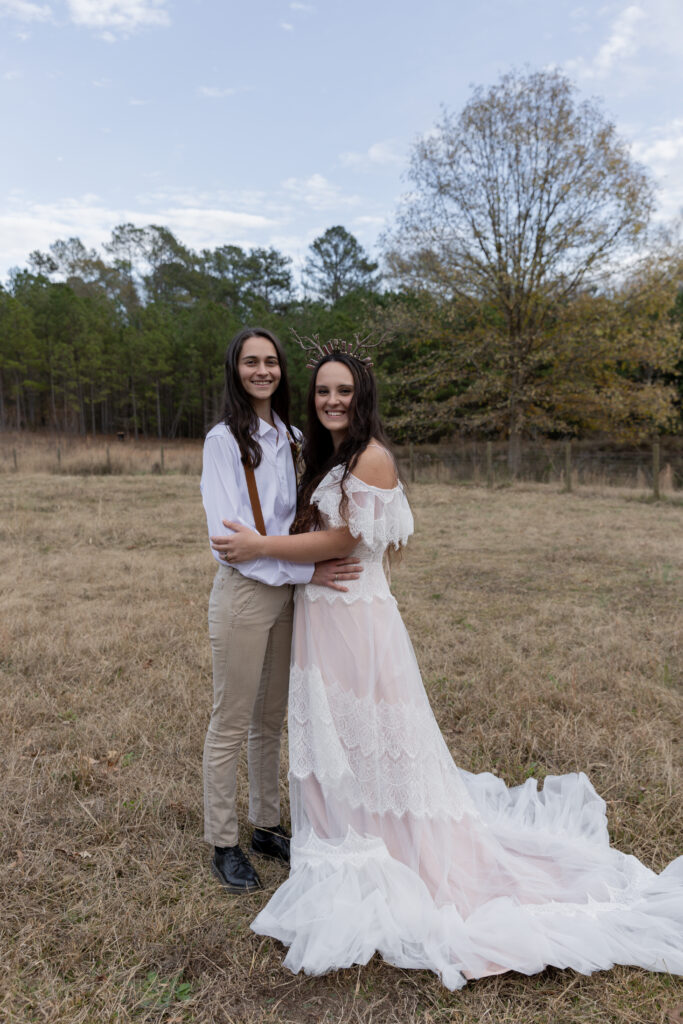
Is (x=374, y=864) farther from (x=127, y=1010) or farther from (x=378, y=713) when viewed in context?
(x=127, y=1010)

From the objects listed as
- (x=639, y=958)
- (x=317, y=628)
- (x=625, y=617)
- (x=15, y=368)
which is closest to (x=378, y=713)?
(x=317, y=628)

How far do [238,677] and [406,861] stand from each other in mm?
887

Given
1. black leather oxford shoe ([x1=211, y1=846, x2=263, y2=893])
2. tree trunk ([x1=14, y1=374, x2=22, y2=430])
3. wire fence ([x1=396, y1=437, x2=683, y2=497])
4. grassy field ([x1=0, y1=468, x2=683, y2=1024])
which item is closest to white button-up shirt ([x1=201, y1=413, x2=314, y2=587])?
black leather oxford shoe ([x1=211, y1=846, x2=263, y2=893])

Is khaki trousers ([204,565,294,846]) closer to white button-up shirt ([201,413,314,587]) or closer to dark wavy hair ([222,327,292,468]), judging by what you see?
white button-up shirt ([201,413,314,587])

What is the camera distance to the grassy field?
2088 millimetres

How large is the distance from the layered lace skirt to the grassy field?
0.36 feet

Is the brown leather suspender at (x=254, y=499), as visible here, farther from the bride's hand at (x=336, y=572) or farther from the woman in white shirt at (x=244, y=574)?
the bride's hand at (x=336, y=572)

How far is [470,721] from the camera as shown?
4.04 meters

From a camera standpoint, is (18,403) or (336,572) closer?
(336,572)

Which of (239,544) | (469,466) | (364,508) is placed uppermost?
(364,508)

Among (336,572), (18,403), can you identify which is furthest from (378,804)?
(18,403)

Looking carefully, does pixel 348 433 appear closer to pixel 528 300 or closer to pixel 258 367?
pixel 258 367

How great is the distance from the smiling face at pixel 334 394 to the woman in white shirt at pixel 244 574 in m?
0.22

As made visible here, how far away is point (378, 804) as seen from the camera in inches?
97.1
